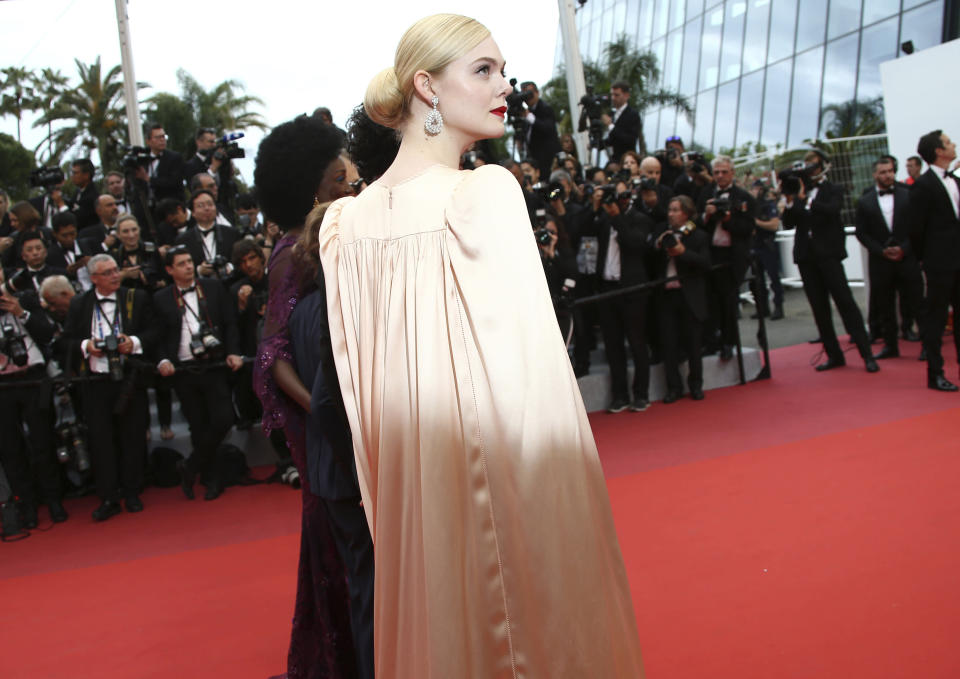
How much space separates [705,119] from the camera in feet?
76.6

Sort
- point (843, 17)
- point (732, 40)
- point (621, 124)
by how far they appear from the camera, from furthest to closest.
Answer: point (732, 40) → point (843, 17) → point (621, 124)

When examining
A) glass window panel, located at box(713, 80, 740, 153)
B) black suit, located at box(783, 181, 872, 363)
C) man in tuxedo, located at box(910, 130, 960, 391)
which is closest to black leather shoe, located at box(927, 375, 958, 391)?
man in tuxedo, located at box(910, 130, 960, 391)

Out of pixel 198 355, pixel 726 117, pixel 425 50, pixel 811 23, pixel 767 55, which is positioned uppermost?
pixel 811 23

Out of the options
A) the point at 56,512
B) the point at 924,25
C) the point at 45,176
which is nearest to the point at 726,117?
the point at 924,25

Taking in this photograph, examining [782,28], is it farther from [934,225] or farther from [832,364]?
[934,225]

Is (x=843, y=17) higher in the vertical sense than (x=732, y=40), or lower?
lower

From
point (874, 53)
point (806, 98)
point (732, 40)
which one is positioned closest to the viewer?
point (874, 53)

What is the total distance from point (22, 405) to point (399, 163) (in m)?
5.07

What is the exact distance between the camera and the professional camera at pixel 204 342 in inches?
224

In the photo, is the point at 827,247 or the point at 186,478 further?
the point at 827,247

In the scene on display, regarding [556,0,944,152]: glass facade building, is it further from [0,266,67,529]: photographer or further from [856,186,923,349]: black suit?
[0,266,67,529]: photographer

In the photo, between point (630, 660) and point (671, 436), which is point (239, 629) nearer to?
point (630, 660)

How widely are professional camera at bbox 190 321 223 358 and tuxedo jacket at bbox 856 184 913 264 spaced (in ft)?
18.5

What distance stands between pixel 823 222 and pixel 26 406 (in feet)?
20.5
